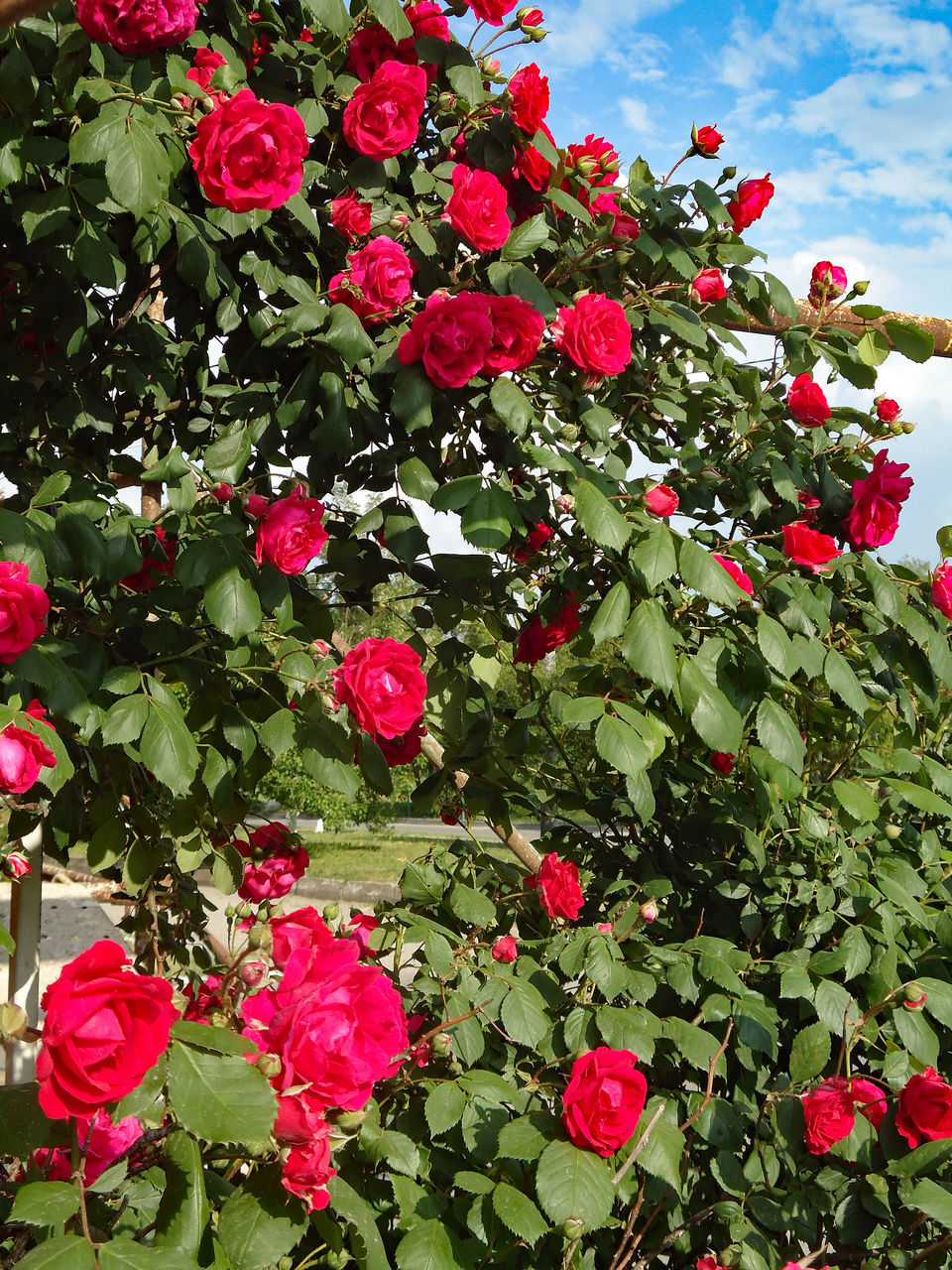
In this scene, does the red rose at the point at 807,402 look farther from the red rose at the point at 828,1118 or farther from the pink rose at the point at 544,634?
the red rose at the point at 828,1118

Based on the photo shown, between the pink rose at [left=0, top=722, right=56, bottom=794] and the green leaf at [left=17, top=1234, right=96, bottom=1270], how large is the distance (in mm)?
554

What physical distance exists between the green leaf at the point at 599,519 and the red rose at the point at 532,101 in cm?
69

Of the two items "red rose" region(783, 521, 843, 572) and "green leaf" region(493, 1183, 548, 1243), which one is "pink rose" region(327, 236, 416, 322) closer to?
"red rose" region(783, 521, 843, 572)

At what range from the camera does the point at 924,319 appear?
105 inches

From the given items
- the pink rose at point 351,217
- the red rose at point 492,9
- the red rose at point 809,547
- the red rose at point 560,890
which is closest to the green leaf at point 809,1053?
the red rose at point 560,890

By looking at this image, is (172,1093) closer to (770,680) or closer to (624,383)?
(770,680)

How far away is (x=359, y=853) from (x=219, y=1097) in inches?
624

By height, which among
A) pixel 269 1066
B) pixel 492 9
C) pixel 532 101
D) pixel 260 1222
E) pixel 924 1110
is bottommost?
pixel 924 1110

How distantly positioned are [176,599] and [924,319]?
6.99 feet

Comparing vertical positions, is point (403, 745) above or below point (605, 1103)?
above

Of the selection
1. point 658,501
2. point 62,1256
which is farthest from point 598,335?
point 62,1256

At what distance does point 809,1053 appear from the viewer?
5.46ft

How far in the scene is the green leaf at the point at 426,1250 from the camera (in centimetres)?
121

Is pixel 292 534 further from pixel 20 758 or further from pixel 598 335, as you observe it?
pixel 598 335
